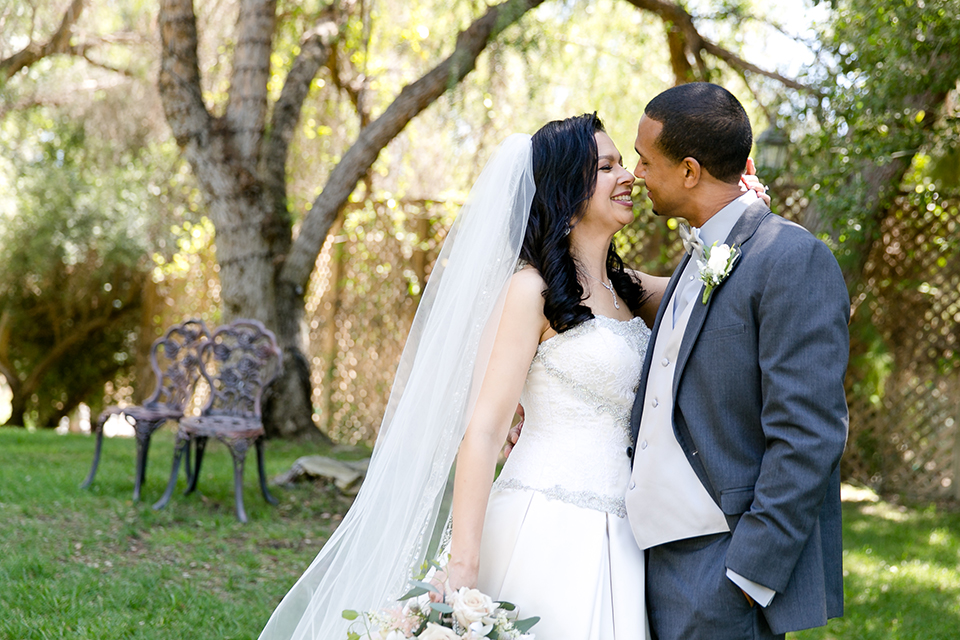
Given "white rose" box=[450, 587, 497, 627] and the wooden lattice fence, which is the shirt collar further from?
the wooden lattice fence

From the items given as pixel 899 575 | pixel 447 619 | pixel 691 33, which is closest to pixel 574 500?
pixel 447 619

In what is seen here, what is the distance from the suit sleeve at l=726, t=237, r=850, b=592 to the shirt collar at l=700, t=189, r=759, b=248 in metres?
0.29

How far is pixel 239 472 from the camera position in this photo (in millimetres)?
5125

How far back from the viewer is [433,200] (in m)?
8.60

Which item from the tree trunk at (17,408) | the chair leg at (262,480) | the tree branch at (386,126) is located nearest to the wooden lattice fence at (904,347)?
the tree branch at (386,126)

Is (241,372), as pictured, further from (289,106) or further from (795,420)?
(795,420)

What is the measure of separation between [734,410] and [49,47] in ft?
28.0

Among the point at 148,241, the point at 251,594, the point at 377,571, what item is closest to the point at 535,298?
the point at 377,571

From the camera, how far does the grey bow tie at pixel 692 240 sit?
1944 millimetres

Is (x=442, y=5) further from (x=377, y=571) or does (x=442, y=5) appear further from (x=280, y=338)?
(x=377, y=571)

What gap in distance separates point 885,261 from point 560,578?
5.73 metres

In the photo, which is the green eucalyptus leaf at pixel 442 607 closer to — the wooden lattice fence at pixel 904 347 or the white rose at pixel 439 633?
the white rose at pixel 439 633

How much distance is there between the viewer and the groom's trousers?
176cm

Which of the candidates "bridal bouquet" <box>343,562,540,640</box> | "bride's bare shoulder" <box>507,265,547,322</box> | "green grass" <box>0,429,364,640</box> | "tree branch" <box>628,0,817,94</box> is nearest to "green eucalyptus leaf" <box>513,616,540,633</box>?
"bridal bouquet" <box>343,562,540,640</box>
